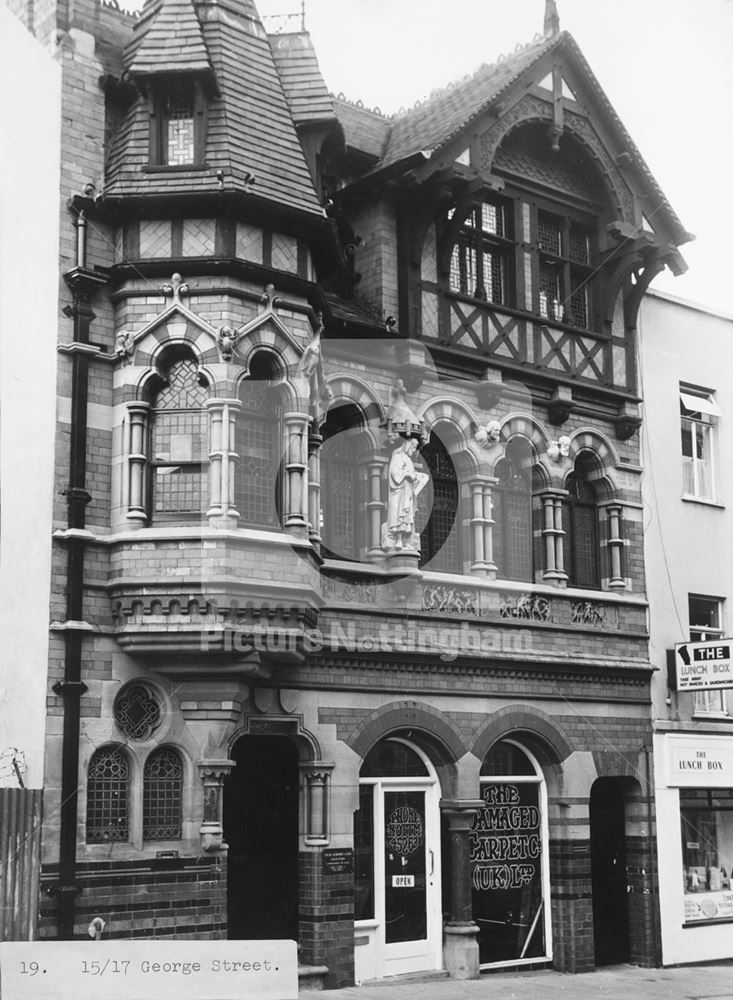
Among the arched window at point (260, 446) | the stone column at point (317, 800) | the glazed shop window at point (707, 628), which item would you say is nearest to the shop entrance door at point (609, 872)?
the glazed shop window at point (707, 628)

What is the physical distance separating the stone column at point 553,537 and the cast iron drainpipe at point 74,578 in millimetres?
7675

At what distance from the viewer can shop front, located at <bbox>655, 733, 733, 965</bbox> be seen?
2072cm

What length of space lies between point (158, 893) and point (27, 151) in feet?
29.0

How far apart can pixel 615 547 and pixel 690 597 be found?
2076mm

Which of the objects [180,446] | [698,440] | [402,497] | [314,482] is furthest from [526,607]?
[180,446]

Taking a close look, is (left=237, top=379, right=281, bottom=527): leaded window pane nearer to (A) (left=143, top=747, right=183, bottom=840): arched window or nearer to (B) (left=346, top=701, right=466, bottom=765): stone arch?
(A) (left=143, top=747, right=183, bottom=840): arched window

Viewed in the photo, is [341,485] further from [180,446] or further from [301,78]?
[301,78]

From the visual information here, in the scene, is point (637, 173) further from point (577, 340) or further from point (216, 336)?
point (216, 336)

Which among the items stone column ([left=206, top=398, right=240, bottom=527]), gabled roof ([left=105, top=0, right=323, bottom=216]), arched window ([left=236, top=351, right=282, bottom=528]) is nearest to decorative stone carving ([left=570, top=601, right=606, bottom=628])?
arched window ([left=236, top=351, right=282, bottom=528])

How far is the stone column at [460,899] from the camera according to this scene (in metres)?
18.2

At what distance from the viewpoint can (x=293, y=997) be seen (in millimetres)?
12859

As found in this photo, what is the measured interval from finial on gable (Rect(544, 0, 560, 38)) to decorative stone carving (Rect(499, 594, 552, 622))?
8.83 meters

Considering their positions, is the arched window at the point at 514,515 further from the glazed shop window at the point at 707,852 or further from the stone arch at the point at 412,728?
the glazed shop window at the point at 707,852

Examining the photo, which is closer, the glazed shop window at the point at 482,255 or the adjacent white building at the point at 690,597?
the glazed shop window at the point at 482,255
